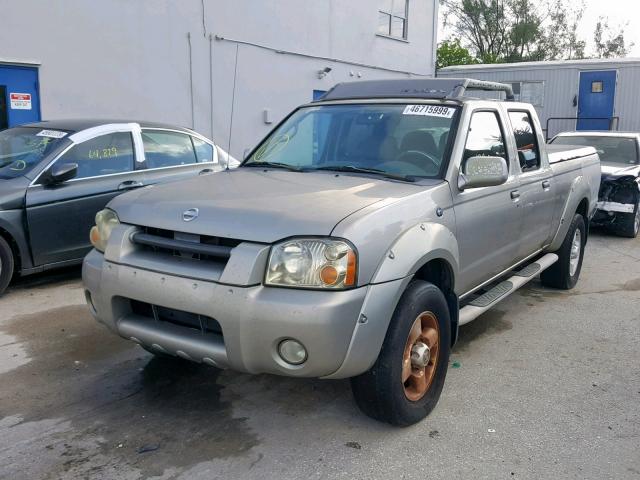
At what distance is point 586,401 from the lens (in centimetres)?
397

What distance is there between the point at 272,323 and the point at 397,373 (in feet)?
2.49

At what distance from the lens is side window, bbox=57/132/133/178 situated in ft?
20.9

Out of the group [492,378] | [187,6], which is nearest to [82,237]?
[492,378]

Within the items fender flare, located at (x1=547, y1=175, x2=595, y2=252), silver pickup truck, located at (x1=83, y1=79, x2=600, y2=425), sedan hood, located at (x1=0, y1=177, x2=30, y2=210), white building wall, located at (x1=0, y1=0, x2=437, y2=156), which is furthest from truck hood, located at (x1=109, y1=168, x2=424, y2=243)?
white building wall, located at (x1=0, y1=0, x2=437, y2=156)

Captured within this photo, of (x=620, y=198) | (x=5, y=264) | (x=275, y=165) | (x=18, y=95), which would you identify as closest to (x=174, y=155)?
(x=5, y=264)

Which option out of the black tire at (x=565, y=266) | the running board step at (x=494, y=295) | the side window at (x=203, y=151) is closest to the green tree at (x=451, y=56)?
the side window at (x=203, y=151)

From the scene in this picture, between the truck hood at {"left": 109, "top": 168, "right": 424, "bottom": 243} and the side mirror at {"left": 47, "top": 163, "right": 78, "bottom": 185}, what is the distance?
8.26 ft

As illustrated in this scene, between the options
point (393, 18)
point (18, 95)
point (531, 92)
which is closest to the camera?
point (18, 95)

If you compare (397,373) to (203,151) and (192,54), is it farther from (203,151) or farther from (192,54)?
(192,54)

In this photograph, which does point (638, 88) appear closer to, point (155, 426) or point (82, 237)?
point (82, 237)

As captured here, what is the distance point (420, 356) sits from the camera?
3488 millimetres

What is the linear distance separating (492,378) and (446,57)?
32478mm

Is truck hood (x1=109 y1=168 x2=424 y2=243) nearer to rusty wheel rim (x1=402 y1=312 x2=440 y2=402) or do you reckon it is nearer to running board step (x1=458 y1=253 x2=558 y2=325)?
rusty wheel rim (x1=402 y1=312 x2=440 y2=402)

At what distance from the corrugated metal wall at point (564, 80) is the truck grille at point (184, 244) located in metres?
17.3
